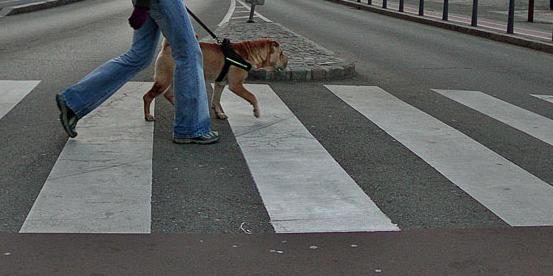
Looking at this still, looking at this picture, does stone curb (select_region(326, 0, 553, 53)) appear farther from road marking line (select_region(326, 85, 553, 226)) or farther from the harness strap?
the harness strap

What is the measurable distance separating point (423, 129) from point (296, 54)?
476 centimetres

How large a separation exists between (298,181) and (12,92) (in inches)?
173

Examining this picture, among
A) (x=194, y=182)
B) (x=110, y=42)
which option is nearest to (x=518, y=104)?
(x=194, y=182)

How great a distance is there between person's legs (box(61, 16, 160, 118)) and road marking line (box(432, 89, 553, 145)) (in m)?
3.35

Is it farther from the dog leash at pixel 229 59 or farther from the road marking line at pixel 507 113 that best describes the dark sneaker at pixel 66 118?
the road marking line at pixel 507 113

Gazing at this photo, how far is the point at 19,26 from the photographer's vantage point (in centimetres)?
1867

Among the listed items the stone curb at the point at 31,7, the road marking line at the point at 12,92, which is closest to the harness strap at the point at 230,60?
the road marking line at the point at 12,92

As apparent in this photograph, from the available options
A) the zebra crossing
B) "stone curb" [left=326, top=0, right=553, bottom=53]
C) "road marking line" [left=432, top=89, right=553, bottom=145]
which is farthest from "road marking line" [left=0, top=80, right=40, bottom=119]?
"stone curb" [left=326, top=0, right=553, bottom=53]

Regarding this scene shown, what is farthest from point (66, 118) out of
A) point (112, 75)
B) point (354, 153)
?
point (354, 153)

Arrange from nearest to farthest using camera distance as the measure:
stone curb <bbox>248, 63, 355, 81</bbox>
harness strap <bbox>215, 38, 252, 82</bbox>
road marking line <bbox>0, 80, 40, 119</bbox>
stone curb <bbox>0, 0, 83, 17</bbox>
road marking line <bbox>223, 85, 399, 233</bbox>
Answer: road marking line <bbox>223, 85, 399, 233</bbox> → harness strap <bbox>215, 38, 252, 82</bbox> → road marking line <bbox>0, 80, 40, 119</bbox> → stone curb <bbox>248, 63, 355, 81</bbox> → stone curb <bbox>0, 0, 83, 17</bbox>

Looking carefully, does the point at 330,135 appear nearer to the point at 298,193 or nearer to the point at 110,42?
the point at 298,193

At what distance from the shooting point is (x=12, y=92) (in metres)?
9.18

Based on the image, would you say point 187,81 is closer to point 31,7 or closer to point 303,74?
point 303,74

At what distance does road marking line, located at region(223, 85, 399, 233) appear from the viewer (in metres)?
5.03
